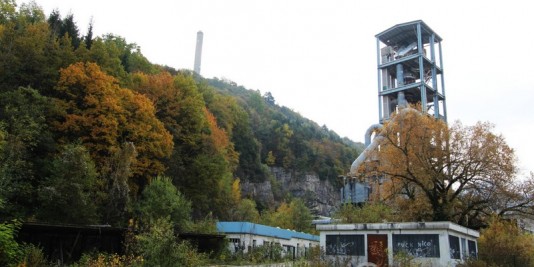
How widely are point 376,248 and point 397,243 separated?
1.06 m

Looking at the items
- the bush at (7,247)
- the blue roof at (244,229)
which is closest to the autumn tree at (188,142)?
the blue roof at (244,229)

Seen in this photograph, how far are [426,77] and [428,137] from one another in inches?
1468

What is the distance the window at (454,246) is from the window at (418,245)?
0.90m

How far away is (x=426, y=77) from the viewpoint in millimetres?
63438

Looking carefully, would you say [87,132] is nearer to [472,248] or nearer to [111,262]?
[111,262]

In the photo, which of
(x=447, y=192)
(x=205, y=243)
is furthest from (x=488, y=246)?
(x=205, y=243)

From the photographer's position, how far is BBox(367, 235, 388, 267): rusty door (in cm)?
2192

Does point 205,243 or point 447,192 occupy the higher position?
point 447,192

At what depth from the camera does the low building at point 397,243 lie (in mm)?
20891

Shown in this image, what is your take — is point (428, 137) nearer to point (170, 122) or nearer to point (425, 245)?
point (425, 245)

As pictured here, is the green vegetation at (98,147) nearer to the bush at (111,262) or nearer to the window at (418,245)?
the bush at (111,262)

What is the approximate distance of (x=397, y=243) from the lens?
2208 centimetres

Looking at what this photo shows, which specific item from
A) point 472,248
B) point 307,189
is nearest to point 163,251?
point 472,248

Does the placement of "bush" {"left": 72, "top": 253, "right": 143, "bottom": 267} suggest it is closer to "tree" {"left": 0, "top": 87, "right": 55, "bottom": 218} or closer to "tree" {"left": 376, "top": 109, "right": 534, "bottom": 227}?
"tree" {"left": 0, "top": 87, "right": 55, "bottom": 218}
